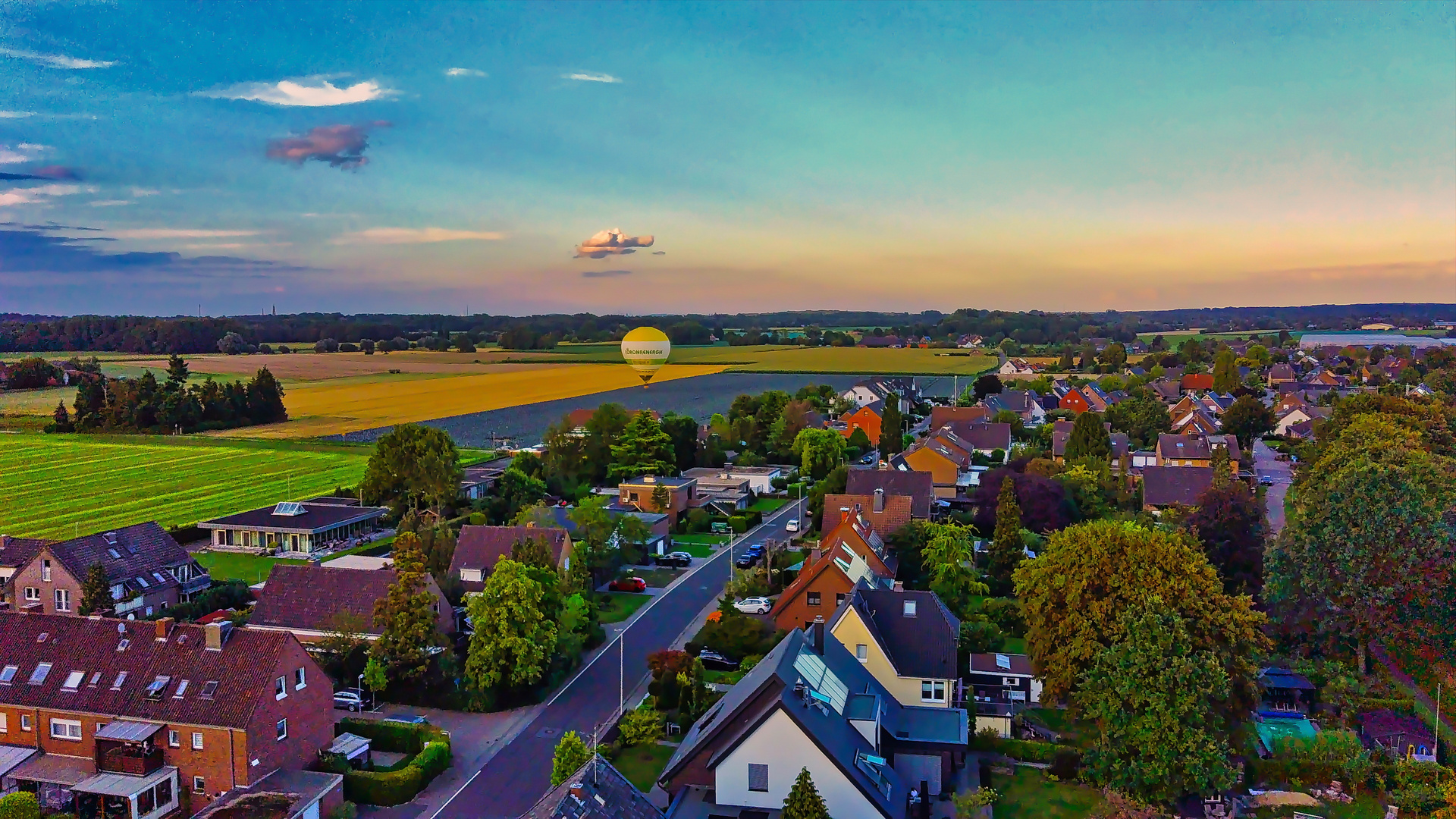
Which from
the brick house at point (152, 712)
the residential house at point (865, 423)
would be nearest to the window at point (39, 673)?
the brick house at point (152, 712)

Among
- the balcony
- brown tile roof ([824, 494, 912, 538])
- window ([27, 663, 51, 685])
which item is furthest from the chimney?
brown tile roof ([824, 494, 912, 538])

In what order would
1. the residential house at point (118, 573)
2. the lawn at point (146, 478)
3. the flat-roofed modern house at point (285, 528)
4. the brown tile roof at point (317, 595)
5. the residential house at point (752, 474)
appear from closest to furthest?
the brown tile roof at point (317, 595), the residential house at point (118, 573), the flat-roofed modern house at point (285, 528), the lawn at point (146, 478), the residential house at point (752, 474)

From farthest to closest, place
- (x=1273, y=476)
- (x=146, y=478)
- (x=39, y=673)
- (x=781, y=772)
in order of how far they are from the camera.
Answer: (x=1273, y=476) → (x=146, y=478) → (x=39, y=673) → (x=781, y=772)

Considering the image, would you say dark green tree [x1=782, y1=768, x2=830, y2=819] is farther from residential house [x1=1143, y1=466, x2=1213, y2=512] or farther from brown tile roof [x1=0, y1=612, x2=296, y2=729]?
residential house [x1=1143, y1=466, x2=1213, y2=512]

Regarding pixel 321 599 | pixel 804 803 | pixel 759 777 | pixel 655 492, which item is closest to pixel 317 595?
pixel 321 599

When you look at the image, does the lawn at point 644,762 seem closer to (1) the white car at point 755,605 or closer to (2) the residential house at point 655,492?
(1) the white car at point 755,605

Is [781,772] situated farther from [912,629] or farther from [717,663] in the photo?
[717,663]
